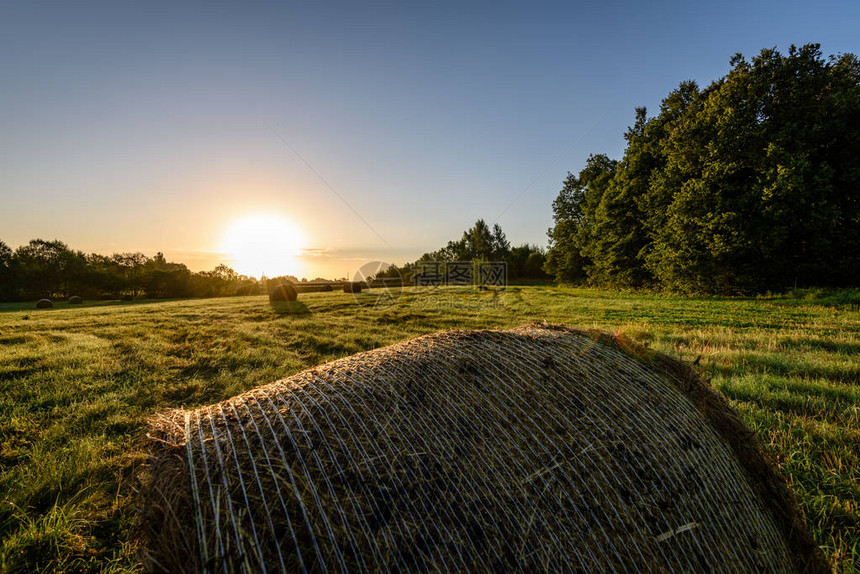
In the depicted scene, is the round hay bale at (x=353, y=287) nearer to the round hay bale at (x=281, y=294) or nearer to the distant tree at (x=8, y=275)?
the round hay bale at (x=281, y=294)

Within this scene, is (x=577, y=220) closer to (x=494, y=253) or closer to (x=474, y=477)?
(x=494, y=253)

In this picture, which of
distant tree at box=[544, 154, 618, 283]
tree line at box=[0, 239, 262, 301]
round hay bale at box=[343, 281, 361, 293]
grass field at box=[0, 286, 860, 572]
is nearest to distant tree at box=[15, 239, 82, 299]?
tree line at box=[0, 239, 262, 301]

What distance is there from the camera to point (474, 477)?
1540 millimetres

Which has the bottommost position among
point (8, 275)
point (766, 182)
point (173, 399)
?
point (173, 399)

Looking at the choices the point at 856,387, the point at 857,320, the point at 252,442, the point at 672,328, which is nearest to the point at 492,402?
the point at 252,442

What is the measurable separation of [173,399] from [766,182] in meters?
31.0

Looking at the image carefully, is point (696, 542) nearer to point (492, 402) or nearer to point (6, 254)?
point (492, 402)

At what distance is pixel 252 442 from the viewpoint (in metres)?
1.56

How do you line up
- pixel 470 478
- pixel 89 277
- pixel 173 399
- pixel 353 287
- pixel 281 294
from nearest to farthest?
pixel 470 478 < pixel 173 399 < pixel 281 294 < pixel 353 287 < pixel 89 277

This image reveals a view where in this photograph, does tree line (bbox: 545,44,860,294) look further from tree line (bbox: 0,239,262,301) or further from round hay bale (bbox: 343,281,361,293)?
tree line (bbox: 0,239,262,301)

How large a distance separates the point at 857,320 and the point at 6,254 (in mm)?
88882

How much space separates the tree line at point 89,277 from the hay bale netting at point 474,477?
52.8m

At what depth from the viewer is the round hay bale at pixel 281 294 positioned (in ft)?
76.7

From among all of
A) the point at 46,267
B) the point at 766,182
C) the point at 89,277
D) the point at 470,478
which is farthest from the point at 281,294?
the point at 46,267
